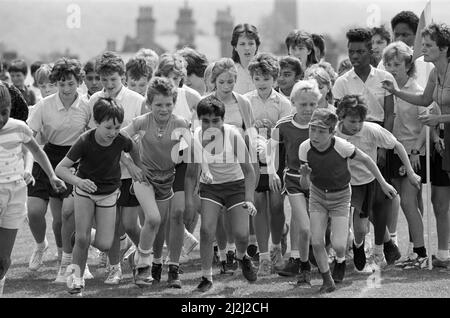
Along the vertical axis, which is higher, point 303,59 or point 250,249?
point 303,59

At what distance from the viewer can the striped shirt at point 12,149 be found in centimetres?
938

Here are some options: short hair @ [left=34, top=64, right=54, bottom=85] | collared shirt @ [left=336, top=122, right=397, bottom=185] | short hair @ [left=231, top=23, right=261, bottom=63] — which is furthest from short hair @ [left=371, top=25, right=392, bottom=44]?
short hair @ [left=34, top=64, right=54, bottom=85]

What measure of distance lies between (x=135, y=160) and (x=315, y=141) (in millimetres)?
1792

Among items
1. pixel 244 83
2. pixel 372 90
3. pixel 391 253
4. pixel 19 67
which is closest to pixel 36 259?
pixel 244 83

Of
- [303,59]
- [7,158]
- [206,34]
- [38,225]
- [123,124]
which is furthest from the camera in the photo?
[206,34]

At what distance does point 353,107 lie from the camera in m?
10.6

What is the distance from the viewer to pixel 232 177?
10.5 metres

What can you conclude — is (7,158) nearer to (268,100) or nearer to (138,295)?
(138,295)

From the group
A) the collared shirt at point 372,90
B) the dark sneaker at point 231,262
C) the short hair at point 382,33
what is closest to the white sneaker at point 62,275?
the dark sneaker at point 231,262

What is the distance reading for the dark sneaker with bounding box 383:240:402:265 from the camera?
11.7 metres

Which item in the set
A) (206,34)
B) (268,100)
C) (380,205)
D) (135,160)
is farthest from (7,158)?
(206,34)

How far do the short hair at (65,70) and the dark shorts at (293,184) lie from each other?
2581mm

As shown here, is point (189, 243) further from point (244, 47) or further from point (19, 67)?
point (19, 67)

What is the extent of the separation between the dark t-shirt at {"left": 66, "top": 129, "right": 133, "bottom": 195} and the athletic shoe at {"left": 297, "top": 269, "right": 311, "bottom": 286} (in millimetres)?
2075
